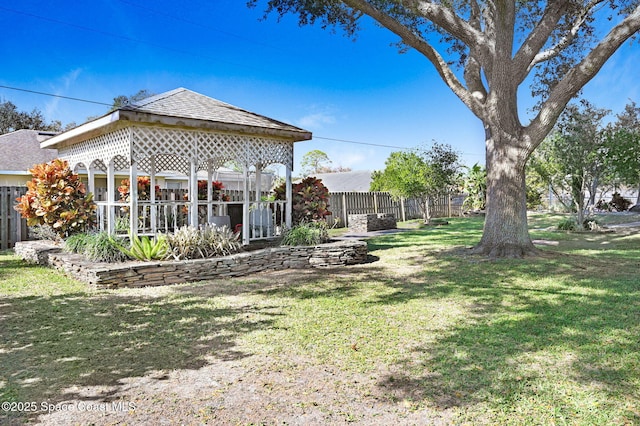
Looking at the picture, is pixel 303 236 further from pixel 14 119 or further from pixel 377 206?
pixel 14 119

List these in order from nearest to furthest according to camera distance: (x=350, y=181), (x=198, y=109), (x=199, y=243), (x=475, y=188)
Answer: (x=199, y=243), (x=198, y=109), (x=475, y=188), (x=350, y=181)

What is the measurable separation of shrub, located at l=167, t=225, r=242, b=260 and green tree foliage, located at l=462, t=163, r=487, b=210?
20398 millimetres

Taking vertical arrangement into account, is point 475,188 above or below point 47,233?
above

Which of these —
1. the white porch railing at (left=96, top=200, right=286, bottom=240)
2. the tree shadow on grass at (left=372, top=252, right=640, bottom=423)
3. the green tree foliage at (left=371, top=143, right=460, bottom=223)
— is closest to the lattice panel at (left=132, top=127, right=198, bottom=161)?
the white porch railing at (left=96, top=200, right=286, bottom=240)

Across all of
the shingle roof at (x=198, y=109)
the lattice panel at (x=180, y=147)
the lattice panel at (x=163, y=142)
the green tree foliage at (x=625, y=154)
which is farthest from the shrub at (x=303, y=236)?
the green tree foliage at (x=625, y=154)

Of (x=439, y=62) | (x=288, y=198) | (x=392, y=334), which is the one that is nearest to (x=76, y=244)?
(x=288, y=198)

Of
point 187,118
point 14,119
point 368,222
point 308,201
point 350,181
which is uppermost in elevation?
point 14,119

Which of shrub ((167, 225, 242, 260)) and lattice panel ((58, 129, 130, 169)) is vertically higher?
lattice panel ((58, 129, 130, 169))

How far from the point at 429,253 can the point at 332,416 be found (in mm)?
7924

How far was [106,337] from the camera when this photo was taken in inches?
178

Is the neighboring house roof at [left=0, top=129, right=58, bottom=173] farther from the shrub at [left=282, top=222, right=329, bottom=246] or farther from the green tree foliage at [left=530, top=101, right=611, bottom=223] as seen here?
the green tree foliage at [left=530, top=101, right=611, bottom=223]

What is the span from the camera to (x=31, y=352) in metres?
4.10

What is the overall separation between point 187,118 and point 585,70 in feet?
25.6

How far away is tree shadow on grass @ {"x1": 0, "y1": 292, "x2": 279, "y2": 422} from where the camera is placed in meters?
3.51
